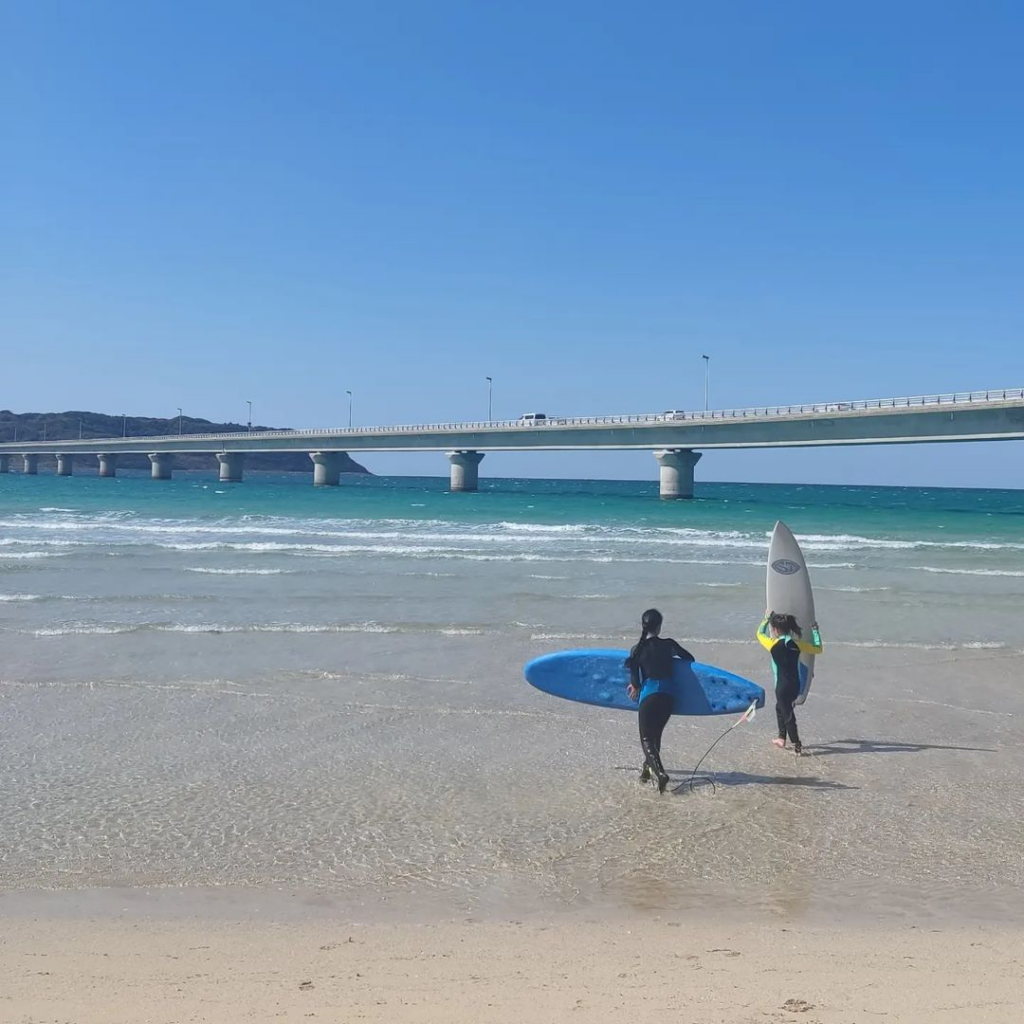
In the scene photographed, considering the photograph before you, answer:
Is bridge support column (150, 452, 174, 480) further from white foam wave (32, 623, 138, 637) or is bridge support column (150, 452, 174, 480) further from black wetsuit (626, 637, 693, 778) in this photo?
black wetsuit (626, 637, 693, 778)

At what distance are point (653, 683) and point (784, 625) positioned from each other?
1752mm

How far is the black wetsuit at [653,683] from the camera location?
21.3 ft

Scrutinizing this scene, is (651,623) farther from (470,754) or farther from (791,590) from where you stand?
(791,590)

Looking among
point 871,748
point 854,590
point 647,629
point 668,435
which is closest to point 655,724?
point 647,629

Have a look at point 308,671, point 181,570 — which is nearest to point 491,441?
point 181,570

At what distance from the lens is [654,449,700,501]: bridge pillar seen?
65750mm

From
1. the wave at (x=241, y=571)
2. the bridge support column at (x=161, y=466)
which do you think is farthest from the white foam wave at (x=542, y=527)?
the bridge support column at (x=161, y=466)

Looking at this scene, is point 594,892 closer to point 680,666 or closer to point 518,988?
point 518,988

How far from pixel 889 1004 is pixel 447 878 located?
2325mm

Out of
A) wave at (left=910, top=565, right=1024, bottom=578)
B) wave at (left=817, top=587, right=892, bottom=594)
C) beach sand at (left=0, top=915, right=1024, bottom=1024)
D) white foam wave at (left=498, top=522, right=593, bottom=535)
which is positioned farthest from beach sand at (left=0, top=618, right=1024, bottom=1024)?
white foam wave at (left=498, top=522, right=593, bottom=535)

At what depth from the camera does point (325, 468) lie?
93312 millimetres

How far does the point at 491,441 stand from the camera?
76562 millimetres

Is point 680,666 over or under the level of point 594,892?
over

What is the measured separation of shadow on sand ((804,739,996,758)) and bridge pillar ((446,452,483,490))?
72.7 meters
